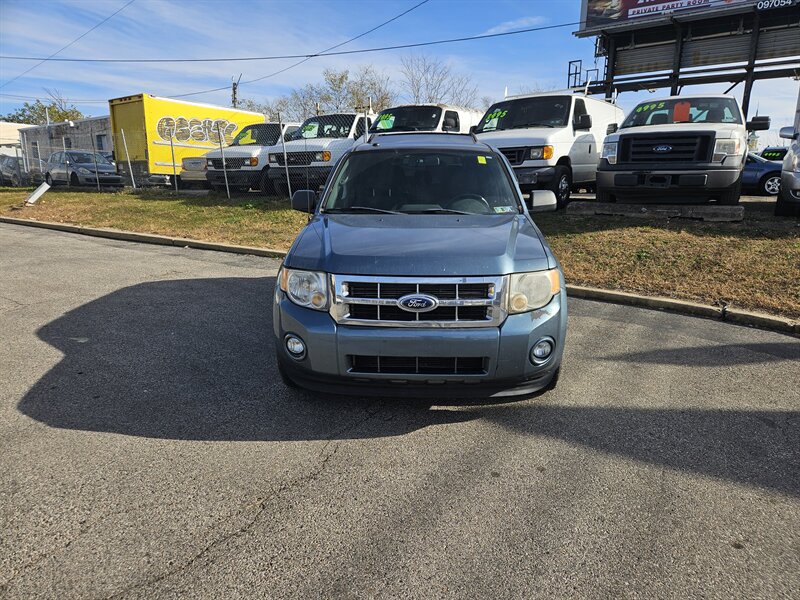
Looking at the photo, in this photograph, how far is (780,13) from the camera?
26.9 metres

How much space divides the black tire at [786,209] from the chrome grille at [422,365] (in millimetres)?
8197

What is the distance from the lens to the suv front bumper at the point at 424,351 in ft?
9.78

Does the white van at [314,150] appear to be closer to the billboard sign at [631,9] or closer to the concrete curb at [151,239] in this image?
the concrete curb at [151,239]

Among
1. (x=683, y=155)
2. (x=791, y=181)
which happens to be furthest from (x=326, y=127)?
(x=791, y=181)

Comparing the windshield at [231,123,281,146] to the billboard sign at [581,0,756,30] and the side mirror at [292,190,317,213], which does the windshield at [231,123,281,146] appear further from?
the billboard sign at [581,0,756,30]

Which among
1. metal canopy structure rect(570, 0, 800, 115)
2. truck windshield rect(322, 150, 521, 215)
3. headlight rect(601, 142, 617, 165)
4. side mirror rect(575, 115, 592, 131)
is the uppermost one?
metal canopy structure rect(570, 0, 800, 115)

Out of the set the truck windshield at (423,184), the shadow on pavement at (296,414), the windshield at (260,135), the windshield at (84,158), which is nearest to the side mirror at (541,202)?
the truck windshield at (423,184)

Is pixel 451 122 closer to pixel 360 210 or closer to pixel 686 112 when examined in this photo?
pixel 686 112

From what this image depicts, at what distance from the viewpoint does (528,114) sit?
1077 centimetres

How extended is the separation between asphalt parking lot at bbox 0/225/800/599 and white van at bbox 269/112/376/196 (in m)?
8.67

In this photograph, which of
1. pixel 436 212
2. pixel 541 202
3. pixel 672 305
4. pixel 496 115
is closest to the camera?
pixel 436 212

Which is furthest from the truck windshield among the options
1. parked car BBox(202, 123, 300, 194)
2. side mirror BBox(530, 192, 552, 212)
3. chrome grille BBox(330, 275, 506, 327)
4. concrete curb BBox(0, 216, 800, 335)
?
parked car BBox(202, 123, 300, 194)

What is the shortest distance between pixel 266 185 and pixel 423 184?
11.0 m

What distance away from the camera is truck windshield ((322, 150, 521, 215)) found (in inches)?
165
